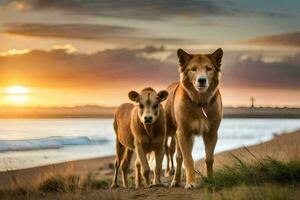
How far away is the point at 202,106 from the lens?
12.6 meters

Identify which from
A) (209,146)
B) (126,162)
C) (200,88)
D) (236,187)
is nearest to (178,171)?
(209,146)

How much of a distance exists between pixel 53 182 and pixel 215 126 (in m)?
4.09

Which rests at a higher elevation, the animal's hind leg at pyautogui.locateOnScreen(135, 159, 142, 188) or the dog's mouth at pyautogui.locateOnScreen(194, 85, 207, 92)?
the dog's mouth at pyautogui.locateOnScreen(194, 85, 207, 92)

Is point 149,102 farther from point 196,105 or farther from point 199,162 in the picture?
point 199,162

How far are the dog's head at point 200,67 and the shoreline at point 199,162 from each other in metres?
1.38

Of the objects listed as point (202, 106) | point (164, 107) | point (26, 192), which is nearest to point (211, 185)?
point (202, 106)

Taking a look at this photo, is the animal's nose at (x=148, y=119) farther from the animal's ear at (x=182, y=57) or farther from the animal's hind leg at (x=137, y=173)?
the animal's hind leg at (x=137, y=173)

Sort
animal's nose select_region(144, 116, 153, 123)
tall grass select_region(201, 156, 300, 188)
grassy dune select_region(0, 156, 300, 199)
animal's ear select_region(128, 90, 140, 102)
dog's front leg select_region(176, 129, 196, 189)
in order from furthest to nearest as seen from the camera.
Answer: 1. animal's ear select_region(128, 90, 140, 102)
2. animal's nose select_region(144, 116, 153, 123)
3. dog's front leg select_region(176, 129, 196, 189)
4. tall grass select_region(201, 156, 300, 188)
5. grassy dune select_region(0, 156, 300, 199)

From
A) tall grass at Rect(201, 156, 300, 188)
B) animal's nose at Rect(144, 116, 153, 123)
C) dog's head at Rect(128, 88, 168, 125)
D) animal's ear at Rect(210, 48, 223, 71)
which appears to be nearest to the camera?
animal's ear at Rect(210, 48, 223, 71)

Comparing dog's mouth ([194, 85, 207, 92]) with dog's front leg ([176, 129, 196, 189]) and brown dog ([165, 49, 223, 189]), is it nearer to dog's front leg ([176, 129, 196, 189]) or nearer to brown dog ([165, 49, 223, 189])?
brown dog ([165, 49, 223, 189])

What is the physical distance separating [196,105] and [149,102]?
1348 millimetres

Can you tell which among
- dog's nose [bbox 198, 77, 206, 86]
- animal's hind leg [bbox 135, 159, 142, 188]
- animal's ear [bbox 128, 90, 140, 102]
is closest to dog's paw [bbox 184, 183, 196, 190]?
dog's nose [bbox 198, 77, 206, 86]

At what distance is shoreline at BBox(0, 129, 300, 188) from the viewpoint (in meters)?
14.8

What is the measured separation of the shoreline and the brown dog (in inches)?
26.4
